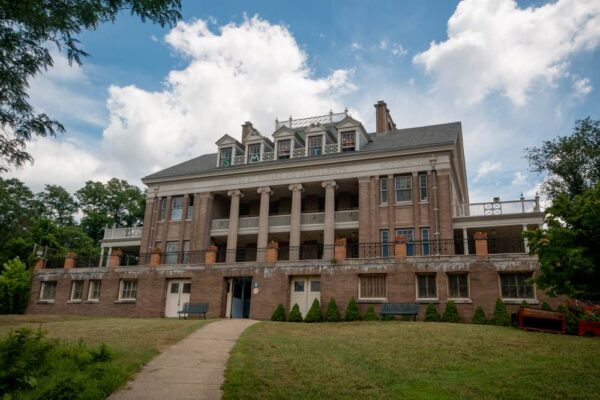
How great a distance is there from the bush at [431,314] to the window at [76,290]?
2103 centimetres

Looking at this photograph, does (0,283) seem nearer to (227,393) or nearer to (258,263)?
(258,263)

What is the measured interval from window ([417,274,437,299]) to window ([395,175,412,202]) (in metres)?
7.54

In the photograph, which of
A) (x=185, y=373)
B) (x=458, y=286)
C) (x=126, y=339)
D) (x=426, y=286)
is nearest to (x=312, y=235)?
(x=426, y=286)

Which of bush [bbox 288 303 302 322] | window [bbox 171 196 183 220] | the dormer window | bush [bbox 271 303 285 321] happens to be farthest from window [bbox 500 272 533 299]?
window [bbox 171 196 183 220]

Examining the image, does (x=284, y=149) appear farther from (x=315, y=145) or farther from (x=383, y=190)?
(x=383, y=190)

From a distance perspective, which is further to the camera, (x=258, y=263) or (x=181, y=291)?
(x=181, y=291)

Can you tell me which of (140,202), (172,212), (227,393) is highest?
(140,202)

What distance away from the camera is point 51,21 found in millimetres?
9484

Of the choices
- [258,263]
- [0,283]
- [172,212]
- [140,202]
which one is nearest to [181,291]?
[258,263]

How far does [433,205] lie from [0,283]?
87.1 ft

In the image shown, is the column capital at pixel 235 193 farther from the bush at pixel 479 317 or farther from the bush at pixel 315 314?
the bush at pixel 479 317

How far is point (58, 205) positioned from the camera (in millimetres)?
53688

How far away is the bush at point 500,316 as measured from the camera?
67.2 ft

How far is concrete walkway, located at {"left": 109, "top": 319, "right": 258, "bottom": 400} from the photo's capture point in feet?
28.8
